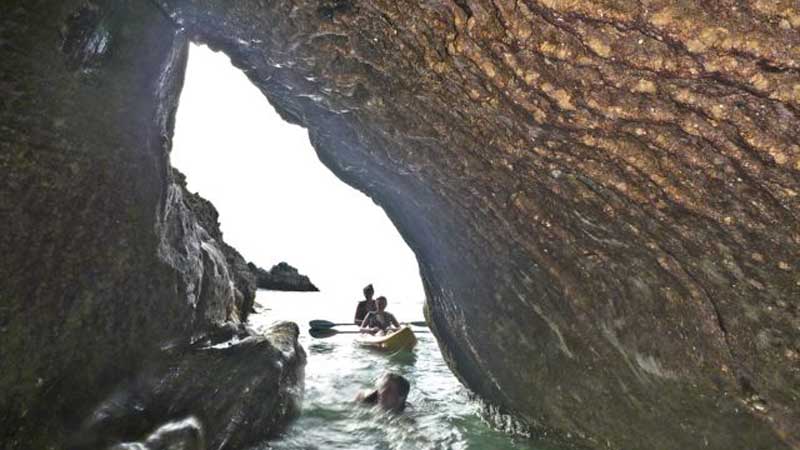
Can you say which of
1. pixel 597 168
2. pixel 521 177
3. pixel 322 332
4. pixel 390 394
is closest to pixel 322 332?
pixel 322 332

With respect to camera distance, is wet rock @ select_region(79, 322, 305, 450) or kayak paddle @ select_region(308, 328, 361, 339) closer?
wet rock @ select_region(79, 322, 305, 450)

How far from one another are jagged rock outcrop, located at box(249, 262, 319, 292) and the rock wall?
3179 cm

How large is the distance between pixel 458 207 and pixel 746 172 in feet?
9.72

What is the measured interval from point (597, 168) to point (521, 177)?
0.84 m

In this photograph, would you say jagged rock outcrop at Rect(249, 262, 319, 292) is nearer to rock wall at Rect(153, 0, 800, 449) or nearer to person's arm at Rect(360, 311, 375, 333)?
person's arm at Rect(360, 311, 375, 333)

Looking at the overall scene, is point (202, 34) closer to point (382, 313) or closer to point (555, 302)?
point (555, 302)

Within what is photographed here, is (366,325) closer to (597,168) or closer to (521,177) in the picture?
(521,177)

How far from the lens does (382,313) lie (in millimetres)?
14672

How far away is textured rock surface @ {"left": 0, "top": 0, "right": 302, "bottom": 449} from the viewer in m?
3.77

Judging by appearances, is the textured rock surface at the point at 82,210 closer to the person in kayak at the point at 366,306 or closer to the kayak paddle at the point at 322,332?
the kayak paddle at the point at 322,332

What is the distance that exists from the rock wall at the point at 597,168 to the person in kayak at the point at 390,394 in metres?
2.00

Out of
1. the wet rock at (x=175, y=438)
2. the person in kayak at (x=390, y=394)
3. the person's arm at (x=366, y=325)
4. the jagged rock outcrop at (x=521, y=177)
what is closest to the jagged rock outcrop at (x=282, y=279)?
the person's arm at (x=366, y=325)

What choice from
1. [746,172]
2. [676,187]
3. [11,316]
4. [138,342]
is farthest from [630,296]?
[11,316]

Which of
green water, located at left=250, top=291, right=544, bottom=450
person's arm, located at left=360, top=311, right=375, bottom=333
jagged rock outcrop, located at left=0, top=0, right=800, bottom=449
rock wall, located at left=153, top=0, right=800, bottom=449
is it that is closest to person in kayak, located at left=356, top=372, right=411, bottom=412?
green water, located at left=250, top=291, right=544, bottom=450
